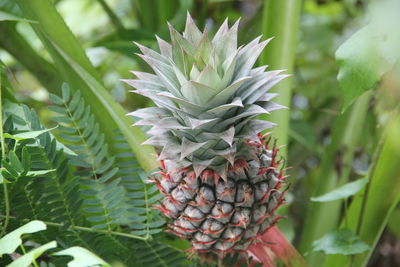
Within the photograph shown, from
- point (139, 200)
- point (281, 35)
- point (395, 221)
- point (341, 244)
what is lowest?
point (395, 221)

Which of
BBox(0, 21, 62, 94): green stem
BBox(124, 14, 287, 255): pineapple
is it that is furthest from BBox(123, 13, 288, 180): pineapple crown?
BBox(0, 21, 62, 94): green stem

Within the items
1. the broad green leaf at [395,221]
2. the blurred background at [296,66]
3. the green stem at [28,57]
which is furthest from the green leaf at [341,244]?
the green stem at [28,57]

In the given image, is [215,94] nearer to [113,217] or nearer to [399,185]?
[113,217]

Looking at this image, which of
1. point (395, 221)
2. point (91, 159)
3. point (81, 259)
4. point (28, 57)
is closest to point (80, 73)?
point (91, 159)

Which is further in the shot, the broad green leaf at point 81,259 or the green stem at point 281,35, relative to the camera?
the green stem at point 281,35

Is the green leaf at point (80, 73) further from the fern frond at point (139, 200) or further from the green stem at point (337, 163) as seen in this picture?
the green stem at point (337, 163)

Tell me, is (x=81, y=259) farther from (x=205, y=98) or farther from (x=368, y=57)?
(x=368, y=57)

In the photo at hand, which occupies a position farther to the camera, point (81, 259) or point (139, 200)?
point (139, 200)
